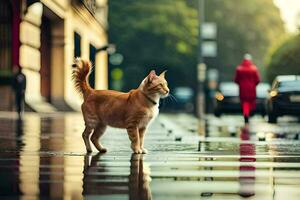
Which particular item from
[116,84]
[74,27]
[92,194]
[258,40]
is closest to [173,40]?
[116,84]

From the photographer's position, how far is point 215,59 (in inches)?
3305

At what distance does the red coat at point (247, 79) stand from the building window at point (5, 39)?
40.7ft

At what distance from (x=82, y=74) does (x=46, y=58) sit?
95.2 ft

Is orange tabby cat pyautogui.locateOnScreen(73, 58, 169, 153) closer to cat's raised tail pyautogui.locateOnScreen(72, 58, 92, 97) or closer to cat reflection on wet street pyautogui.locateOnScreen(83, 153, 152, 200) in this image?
cat's raised tail pyautogui.locateOnScreen(72, 58, 92, 97)

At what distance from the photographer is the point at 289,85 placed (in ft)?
94.6

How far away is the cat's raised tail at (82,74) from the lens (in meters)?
13.1

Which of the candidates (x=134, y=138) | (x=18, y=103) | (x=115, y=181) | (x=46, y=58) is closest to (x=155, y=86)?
(x=134, y=138)

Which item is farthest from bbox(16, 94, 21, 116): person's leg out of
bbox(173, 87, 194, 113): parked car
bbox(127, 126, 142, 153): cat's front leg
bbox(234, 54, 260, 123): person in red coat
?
bbox(173, 87, 194, 113): parked car

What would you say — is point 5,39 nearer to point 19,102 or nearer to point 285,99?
point 19,102

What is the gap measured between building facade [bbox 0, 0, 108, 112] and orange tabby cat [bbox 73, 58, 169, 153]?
2025 cm

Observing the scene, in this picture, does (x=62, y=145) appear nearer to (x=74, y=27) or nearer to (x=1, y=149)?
(x=1, y=149)

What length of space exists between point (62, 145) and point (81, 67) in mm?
2363

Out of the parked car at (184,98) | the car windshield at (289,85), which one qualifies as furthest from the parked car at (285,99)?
the parked car at (184,98)

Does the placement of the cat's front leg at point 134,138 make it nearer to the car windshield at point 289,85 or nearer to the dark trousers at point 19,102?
the car windshield at point 289,85
